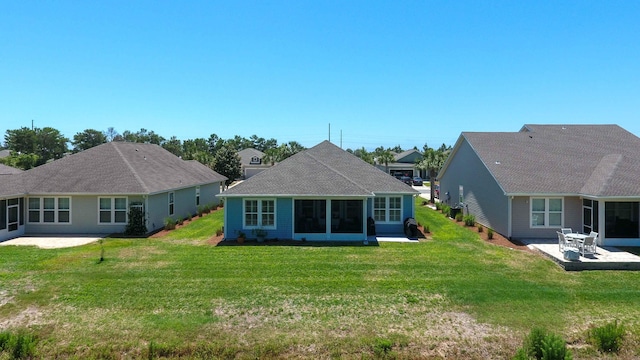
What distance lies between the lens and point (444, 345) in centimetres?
845

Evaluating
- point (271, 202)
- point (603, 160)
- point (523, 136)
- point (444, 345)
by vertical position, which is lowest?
point (444, 345)

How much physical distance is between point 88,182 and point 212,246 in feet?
29.5

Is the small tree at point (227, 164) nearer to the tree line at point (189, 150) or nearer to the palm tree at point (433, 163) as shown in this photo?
the tree line at point (189, 150)

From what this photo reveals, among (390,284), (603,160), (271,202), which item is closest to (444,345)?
(390,284)

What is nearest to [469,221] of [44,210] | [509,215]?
[509,215]

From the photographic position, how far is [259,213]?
18562 mm

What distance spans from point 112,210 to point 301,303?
48.0 ft

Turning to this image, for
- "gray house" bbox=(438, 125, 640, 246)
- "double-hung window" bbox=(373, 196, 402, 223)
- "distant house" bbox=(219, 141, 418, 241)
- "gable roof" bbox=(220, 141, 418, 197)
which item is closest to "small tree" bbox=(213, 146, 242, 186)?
"gable roof" bbox=(220, 141, 418, 197)

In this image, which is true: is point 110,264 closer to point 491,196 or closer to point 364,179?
point 364,179

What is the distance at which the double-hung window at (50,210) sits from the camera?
66.0 feet

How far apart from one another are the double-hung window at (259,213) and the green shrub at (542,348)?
12.5 m

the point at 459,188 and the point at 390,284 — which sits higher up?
the point at 459,188

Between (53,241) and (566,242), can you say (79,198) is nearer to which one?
(53,241)

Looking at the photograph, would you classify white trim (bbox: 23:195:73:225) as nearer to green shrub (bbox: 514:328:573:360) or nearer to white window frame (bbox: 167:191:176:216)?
white window frame (bbox: 167:191:176:216)
